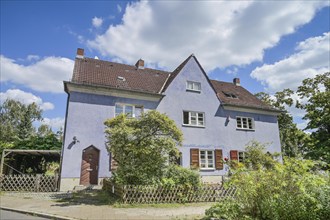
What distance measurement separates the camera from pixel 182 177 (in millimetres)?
12359

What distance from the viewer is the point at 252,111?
2322 cm

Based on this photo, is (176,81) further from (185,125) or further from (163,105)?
(185,125)

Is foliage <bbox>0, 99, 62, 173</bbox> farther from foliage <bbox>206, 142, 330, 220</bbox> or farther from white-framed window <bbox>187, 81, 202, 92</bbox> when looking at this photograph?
foliage <bbox>206, 142, 330, 220</bbox>

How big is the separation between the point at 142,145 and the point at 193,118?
9153 mm

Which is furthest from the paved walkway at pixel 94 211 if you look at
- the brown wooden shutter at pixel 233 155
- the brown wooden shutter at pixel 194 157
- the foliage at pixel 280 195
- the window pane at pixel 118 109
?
the brown wooden shutter at pixel 233 155

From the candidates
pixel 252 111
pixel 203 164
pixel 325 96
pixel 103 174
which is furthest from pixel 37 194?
pixel 325 96

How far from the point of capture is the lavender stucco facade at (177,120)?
16.1m

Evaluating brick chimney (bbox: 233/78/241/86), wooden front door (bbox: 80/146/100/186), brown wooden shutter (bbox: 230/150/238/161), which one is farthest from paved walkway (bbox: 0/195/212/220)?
brick chimney (bbox: 233/78/241/86)

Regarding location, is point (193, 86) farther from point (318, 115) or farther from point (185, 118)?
point (318, 115)

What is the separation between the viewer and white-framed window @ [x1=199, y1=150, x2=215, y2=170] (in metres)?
19.8

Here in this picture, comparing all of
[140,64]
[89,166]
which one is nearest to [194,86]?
[140,64]

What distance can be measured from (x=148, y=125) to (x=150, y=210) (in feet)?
14.6

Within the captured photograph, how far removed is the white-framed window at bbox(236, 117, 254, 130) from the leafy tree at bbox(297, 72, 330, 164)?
6.31 m

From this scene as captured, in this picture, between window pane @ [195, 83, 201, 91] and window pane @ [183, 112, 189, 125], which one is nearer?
window pane @ [183, 112, 189, 125]
